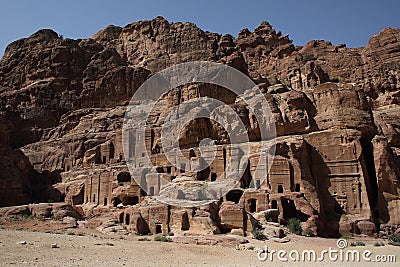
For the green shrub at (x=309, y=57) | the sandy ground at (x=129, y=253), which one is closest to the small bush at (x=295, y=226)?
the sandy ground at (x=129, y=253)

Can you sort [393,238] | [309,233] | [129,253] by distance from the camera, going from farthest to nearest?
[393,238]
[309,233]
[129,253]

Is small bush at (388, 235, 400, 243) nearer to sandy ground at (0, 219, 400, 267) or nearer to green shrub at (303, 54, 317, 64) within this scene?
sandy ground at (0, 219, 400, 267)

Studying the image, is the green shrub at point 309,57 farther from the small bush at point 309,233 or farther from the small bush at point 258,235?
the small bush at point 258,235

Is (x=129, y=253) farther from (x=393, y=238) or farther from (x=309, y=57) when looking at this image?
(x=309, y=57)

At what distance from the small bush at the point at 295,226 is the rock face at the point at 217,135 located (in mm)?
1102

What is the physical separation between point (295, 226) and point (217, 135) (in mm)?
23013

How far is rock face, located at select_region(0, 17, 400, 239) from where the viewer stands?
1898 inches

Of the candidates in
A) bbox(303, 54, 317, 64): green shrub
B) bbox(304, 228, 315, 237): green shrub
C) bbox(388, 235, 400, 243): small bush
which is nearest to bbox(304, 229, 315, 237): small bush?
bbox(304, 228, 315, 237): green shrub

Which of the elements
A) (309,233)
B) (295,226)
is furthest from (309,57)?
(295,226)

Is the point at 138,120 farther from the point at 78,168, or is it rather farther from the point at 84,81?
the point at 84,81

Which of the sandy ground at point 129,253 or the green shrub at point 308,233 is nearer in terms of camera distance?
the sandy ground at point 129,253

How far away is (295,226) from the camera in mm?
43500

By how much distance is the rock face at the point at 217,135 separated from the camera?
48219 millimetres

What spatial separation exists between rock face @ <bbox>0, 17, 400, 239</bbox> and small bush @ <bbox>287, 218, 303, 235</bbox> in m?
1.10
